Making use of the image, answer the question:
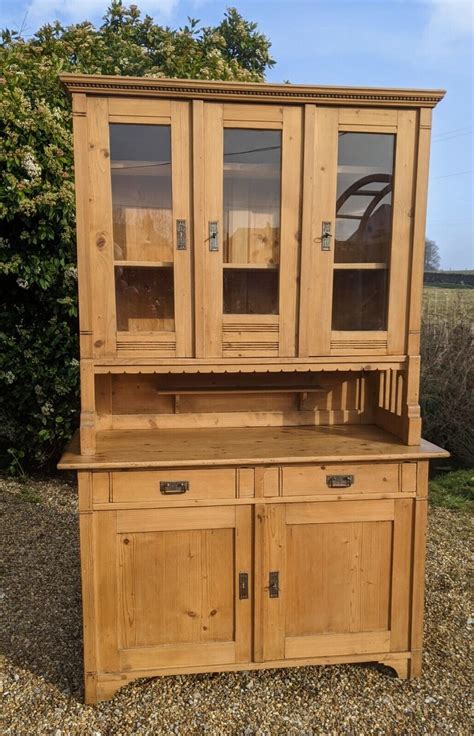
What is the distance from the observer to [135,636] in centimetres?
199

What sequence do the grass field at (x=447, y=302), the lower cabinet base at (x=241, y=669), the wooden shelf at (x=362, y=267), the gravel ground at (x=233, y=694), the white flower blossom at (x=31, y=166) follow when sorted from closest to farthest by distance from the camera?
1. the gravel ground at (x=233, y=694)
2. the lower cabinet base at (x=241, y=669)
3. the wooden shelf at (x=362, y=267)
4. the white flower blossom at (x=31, y=166)
5. the grass field at (x=447, y=302)

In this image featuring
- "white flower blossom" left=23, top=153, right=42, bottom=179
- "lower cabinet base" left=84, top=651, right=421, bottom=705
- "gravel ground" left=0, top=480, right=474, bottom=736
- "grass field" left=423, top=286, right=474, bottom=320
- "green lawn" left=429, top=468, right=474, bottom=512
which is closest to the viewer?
"gravel ground" left=0, top=480, right=474, bottom=736

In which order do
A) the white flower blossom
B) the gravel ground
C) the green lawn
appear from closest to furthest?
the gravel ground < the white flower blossom < the green lawn

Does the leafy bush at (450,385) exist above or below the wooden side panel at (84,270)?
below

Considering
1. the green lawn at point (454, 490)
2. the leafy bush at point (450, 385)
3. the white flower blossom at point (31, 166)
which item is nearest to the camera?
the white flower blossom at point (31, 166)

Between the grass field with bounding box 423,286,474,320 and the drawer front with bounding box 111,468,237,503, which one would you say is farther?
the grass field with bounding box 423,286,474,320

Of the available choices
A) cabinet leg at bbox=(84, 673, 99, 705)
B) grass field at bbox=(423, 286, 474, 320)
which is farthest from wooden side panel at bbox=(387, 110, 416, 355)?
grass field at bbox=(423, 286, 474, 320)

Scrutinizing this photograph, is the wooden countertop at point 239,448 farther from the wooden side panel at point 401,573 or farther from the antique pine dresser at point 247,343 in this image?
the wooden side panel at point 401,573

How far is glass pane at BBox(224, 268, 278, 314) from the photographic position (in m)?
2.05

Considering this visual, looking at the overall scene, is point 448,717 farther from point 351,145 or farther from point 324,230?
point 351,145

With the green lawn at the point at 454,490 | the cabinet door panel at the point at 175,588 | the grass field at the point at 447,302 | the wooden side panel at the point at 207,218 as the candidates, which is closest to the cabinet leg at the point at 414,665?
the cabinet door panel at the point at 175,588

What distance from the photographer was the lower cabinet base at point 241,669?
1.97 metres

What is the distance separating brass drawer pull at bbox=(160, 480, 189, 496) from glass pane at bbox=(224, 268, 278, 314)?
671 millimetres

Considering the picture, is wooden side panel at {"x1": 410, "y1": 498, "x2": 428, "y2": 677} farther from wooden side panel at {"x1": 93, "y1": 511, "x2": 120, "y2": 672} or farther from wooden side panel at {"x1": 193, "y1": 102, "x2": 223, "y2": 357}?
wooden side panel at {"x1": 93, "y1": 511, "x2": 120, "y2": 672}
